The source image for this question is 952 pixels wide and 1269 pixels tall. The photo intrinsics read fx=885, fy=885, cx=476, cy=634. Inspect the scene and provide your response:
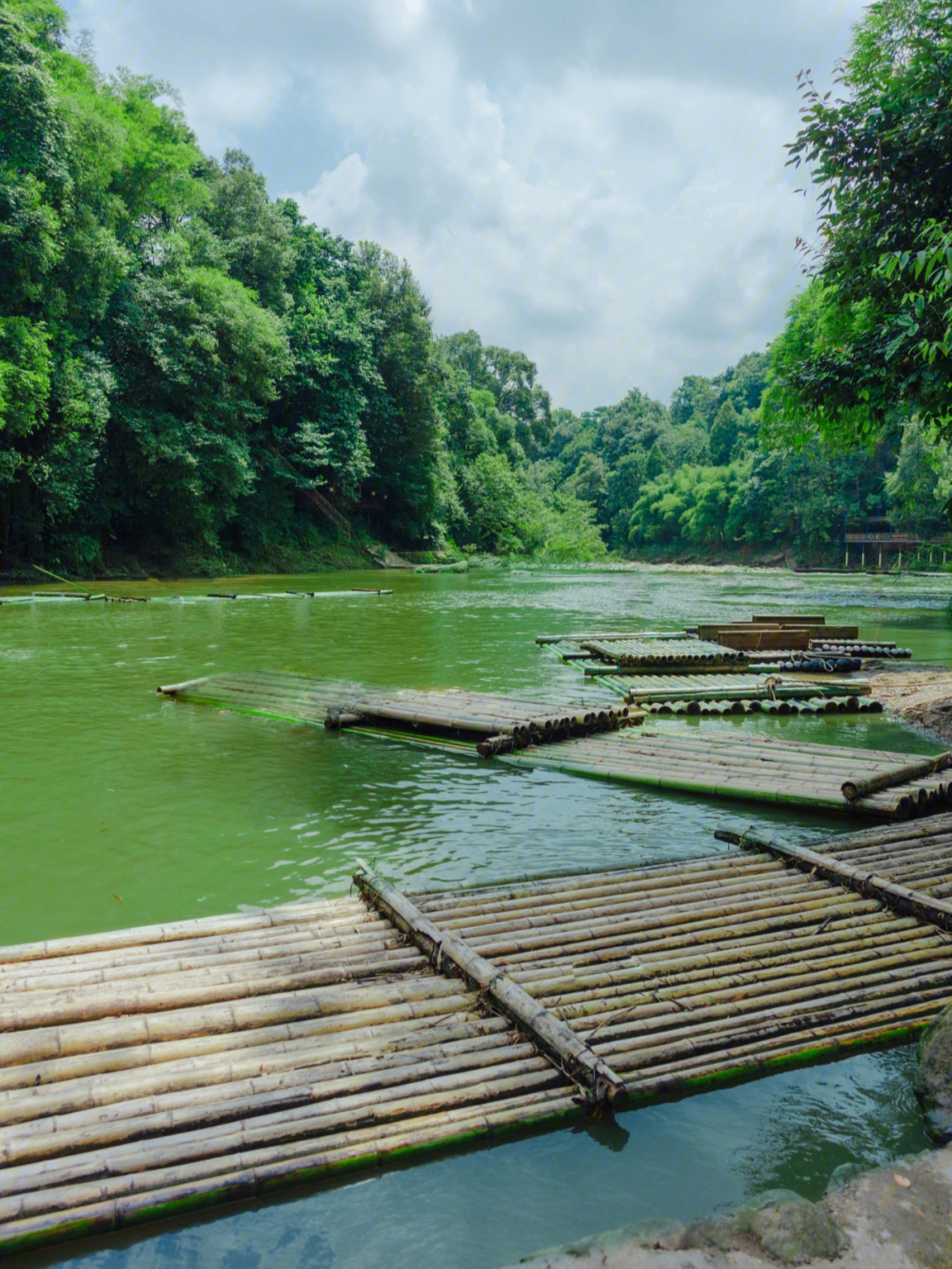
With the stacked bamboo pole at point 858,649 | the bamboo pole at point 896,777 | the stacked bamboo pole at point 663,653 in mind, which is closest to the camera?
the bamboo pole at point 896,777

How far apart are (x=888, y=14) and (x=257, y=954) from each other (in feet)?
61.4

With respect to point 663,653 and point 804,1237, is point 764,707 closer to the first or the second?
point 663,653

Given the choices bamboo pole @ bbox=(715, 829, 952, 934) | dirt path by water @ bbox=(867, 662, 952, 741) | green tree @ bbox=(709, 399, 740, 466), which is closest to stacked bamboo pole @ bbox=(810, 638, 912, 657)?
dirt path by water @ bbox=(867, 662, 952, 741)

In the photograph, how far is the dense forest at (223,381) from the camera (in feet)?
64.3

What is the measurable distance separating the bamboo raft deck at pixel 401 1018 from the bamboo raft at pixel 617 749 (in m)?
1.52

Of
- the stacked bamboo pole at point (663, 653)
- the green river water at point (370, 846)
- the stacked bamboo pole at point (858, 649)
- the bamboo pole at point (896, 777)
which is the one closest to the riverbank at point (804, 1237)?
the green river water at point (370, 846)

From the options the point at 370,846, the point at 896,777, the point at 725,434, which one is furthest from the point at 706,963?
the point at 725,434

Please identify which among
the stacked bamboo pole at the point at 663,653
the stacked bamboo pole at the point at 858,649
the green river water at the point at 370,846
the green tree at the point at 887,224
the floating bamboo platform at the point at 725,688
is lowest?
the green river water at the point at 370,846

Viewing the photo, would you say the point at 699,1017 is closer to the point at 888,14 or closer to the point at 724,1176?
the point at 724,1176

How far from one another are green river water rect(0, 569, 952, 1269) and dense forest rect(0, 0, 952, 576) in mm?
4588

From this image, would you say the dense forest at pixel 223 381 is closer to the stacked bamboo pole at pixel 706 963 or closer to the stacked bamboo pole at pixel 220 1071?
the stacked bamboo pole at pixel 706 963

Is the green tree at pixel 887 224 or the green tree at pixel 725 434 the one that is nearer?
the green tree at pixel 887 224

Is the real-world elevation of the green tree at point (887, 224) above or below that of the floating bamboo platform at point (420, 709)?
above

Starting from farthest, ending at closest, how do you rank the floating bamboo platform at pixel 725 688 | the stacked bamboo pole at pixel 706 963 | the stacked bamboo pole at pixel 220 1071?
the floating bamboo platform at pixel 725 688, the stacked bamboo pole at pixel 706 963, the stacked bamboo pole at pixel 220 1071
